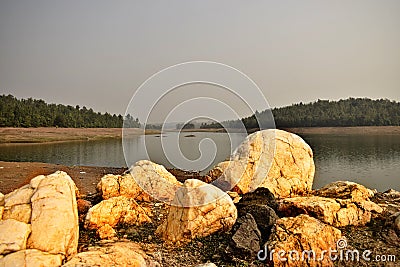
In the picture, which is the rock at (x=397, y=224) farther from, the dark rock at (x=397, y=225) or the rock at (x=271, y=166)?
the rock at (x=271, y=166)

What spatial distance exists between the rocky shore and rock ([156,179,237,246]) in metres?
0.02

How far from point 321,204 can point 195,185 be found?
2.55m

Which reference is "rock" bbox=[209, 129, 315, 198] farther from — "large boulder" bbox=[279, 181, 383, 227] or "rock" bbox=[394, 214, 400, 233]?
"rock" bbox=[394, 214, 400, 233]

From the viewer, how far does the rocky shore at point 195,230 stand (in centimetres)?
503

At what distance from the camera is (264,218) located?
623 cm

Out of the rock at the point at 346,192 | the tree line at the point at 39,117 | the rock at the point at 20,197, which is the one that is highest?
the tree line at the point at 39,117

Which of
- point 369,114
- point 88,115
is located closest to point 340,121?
point 369,114

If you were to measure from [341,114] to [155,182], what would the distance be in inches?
3328

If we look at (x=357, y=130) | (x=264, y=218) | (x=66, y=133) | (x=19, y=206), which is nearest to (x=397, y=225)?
(x=264, y=218)

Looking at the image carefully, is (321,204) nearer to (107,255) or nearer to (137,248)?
(137,248)

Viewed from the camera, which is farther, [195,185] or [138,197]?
[138,197]

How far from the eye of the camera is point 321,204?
21.7ft

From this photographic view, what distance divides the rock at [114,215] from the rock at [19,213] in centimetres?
158

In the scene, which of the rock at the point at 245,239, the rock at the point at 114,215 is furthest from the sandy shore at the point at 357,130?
the rock at the point at 245,239
